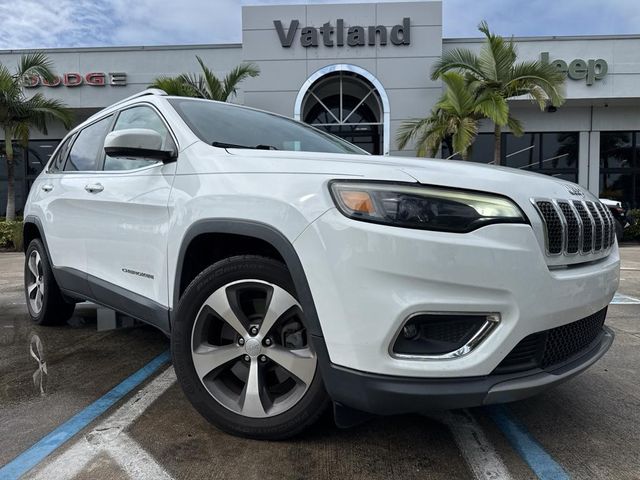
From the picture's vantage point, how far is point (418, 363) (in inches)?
69.4

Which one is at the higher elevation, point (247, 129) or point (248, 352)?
point (247, 129)

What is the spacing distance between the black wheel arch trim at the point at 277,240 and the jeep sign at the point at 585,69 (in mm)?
16497

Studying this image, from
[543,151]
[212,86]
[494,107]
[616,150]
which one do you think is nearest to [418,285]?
[494,107]

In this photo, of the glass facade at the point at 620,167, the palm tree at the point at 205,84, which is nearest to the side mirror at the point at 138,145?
the palm tree at the point at 205,84

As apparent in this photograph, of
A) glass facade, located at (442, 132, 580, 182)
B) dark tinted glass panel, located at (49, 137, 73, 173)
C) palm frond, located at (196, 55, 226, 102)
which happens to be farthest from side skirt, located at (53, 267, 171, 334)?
glass facade, located at (442, 132, 580, 182)

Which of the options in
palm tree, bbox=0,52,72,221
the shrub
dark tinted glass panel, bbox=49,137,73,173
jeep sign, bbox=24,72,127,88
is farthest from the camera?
jeep sign, bbox=24,72,127,88

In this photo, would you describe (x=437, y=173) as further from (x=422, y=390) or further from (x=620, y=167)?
(x=620, y=167)

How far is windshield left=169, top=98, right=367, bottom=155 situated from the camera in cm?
266

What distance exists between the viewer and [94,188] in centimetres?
321

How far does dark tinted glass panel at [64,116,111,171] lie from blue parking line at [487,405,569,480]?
3047 mm

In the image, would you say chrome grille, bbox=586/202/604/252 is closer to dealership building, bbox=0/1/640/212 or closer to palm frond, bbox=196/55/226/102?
palm frond, bbox=196/55/226/102

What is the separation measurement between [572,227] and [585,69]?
16552 millimetres

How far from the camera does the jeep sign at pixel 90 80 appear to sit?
1686cm

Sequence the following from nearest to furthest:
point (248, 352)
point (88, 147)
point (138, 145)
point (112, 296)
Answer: point (248, 352), point (138, 145), point (112, 296), point (88, 147)
